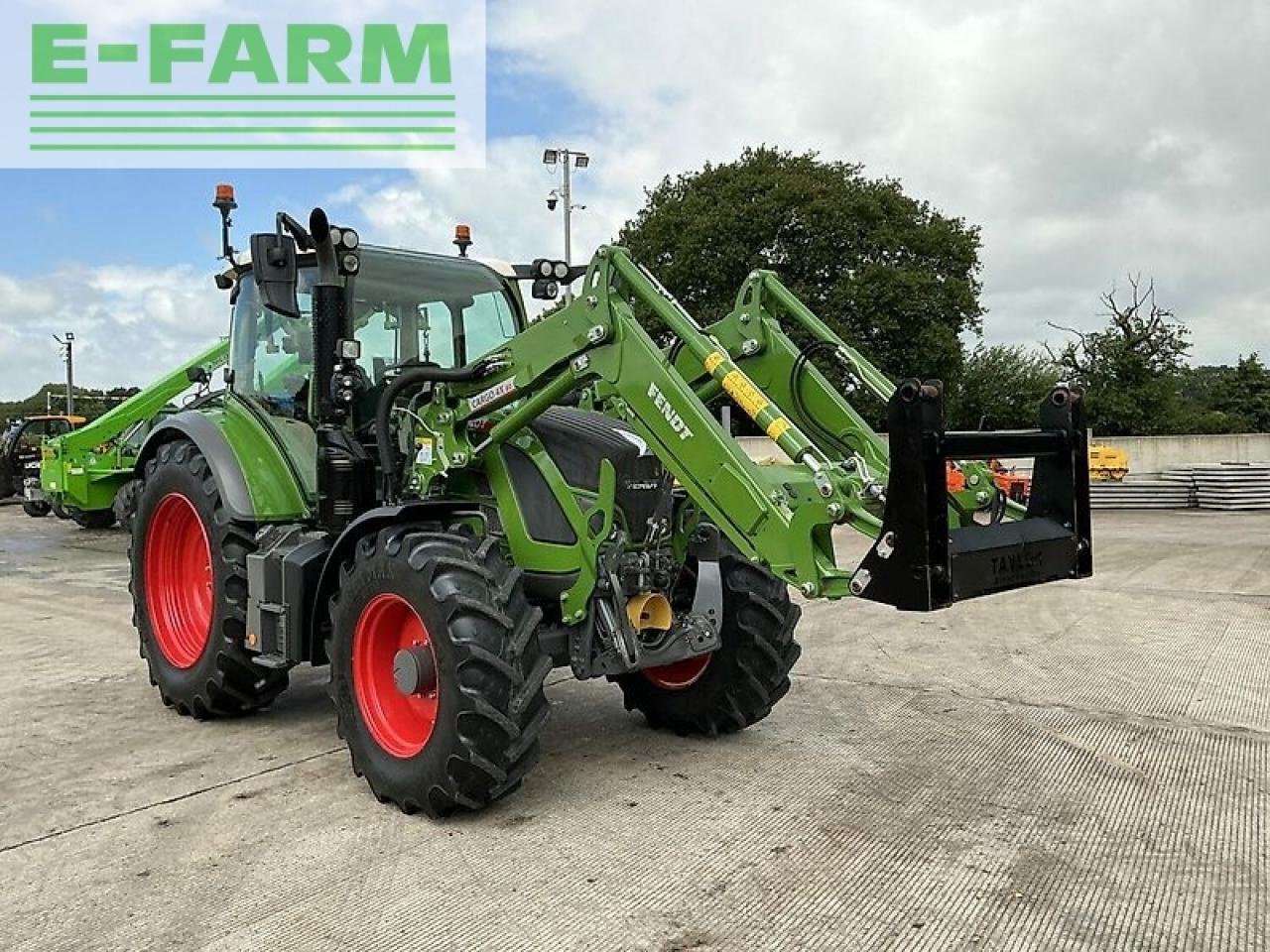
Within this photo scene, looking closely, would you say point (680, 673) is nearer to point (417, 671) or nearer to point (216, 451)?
point (417, 671)

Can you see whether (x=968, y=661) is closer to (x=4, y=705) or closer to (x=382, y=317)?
(x=382, y=317)

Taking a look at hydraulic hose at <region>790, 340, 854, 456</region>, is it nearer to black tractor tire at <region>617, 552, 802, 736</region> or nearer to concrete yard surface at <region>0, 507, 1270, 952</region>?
black tractor tire at <region>617, 552, 802, 736</region>

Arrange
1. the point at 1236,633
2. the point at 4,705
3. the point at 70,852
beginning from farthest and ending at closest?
the point at 1236,633 < the point at 4,705 < the point at 70,852

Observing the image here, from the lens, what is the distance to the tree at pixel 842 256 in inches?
1307

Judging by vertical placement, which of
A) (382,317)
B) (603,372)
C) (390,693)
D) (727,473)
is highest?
(382,317)

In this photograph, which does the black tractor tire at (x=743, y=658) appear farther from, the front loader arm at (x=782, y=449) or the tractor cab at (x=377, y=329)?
the tractor cab at (x=377, y=329)

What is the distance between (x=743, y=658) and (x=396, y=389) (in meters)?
2.12

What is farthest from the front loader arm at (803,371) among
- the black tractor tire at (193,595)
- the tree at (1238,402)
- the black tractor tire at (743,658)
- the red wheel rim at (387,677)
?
the tree at (1238,402)

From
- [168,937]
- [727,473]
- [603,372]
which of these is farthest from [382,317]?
[168,937]

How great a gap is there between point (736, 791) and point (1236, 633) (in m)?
5.34

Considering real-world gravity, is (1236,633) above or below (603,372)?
below

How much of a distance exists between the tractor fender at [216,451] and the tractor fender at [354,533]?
26.9 inches

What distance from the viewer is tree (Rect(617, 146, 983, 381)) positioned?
33.2 meters

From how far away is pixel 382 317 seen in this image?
18.7ft
